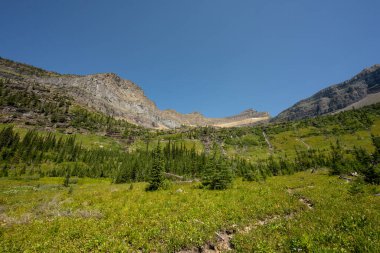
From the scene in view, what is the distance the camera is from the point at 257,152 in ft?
572

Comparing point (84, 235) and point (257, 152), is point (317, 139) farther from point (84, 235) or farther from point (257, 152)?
point (84, 235)

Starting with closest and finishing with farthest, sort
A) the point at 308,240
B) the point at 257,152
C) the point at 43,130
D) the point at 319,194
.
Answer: the point at 308,240
the point at 319,194
the point at 43,130
the point at 257,152

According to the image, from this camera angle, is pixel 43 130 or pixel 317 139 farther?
pixel 317 139

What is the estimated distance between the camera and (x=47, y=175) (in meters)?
89.2

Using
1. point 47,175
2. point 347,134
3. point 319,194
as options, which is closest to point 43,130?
point 47,175

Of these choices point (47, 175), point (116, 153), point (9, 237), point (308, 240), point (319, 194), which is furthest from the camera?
point (116, 153)

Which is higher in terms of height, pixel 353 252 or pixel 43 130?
pixel 43 130

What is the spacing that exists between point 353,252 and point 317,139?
693 feet

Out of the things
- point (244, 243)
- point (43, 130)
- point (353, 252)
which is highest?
point (43, 130)

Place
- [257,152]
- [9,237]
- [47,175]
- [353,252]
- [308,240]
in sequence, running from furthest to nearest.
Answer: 1. [257,152]
2. [47,175]
3. [9,237]
4. [308,240]
5. [353,252]

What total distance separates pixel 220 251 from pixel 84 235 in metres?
8.50

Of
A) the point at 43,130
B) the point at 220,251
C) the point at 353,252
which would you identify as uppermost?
the point at 43,130

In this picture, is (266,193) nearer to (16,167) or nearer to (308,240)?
(308,240)

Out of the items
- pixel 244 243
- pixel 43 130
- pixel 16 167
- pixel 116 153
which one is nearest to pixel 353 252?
pixel 244 243
